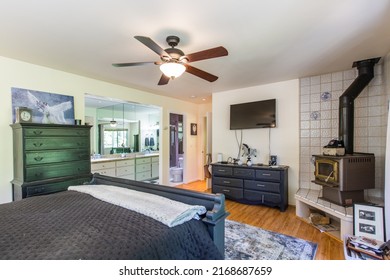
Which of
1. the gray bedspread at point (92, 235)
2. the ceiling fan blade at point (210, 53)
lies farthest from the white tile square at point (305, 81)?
the gray bedspread at point (92, 235)

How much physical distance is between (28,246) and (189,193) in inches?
41.2

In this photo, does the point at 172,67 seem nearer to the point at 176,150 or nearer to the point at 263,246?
the point at 263,246

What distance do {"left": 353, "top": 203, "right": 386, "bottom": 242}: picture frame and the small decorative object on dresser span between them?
4.20m

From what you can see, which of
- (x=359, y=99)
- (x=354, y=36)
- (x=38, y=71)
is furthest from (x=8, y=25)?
(x=359, y=99)

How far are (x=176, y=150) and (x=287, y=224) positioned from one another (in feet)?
11.6

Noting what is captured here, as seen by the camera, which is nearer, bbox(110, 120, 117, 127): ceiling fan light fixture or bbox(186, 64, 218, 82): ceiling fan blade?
bbox(186, 64, 218, 82): ceiling fan blade

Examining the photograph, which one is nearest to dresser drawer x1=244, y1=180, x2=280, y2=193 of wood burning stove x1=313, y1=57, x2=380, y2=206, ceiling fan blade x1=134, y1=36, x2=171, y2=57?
wood burning stove x1=313, y1=57, x2=380, y2=206

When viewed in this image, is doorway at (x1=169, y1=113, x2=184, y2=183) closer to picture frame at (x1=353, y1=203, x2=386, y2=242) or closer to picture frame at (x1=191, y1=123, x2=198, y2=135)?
picture frame at (x1=191, y1=123, x2=198, y2=135)

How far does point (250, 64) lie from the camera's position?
9.37ft

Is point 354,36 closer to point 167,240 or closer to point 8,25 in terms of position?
point 167,240

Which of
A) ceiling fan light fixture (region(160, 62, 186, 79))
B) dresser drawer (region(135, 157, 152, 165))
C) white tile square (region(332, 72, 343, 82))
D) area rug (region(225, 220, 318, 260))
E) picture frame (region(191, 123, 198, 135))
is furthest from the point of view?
picture frame (region(191, 123, 198, 135))

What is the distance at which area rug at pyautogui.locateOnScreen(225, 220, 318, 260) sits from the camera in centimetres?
209

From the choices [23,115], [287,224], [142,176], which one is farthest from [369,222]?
[142,176]

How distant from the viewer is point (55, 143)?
9.01ft
